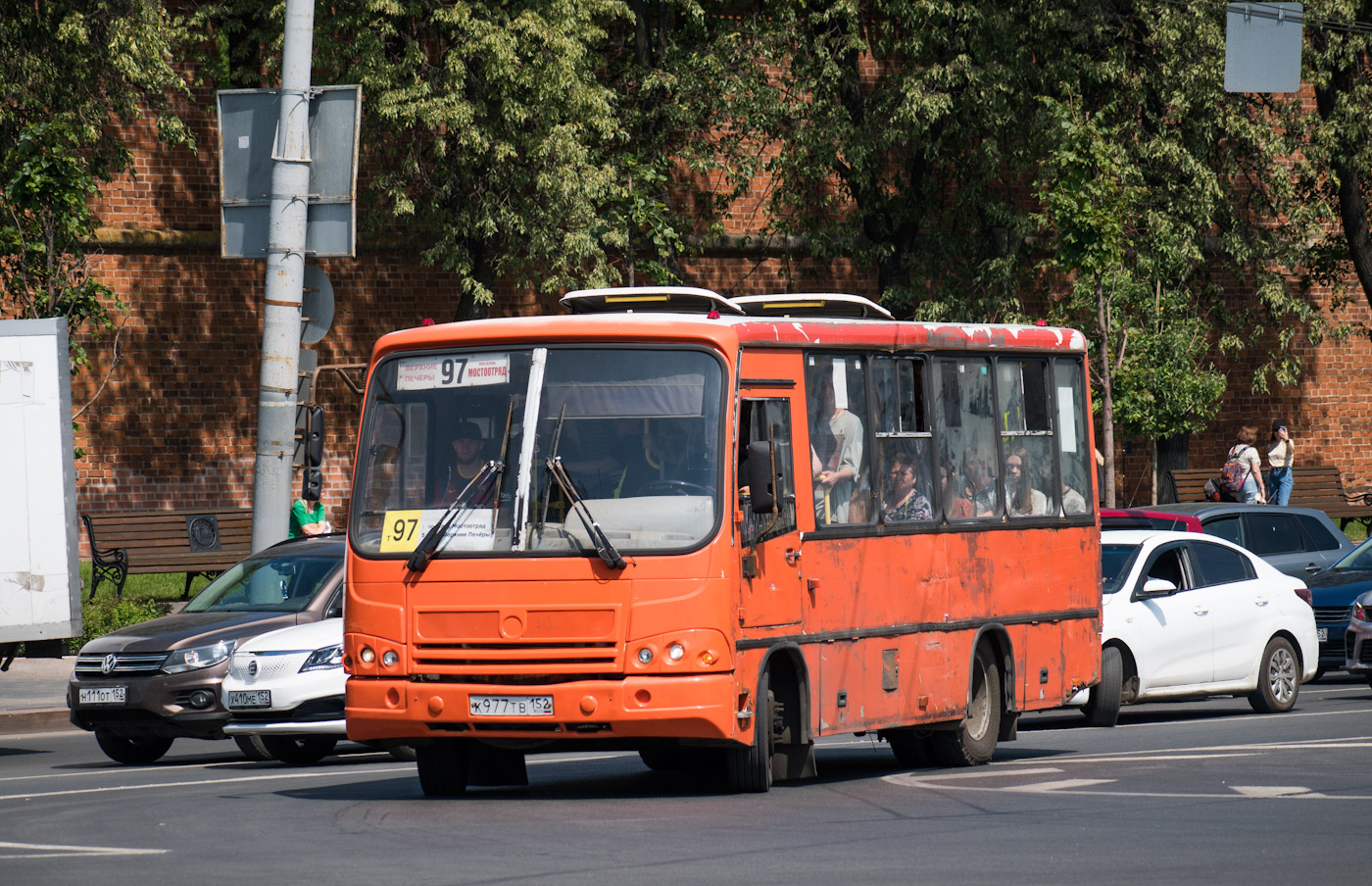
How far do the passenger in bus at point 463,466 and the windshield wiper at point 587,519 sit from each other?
40 centimetres

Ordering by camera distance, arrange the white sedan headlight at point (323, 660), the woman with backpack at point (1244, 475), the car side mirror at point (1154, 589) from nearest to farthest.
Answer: the white sedan headlight at point (323, 660) < the car side mirror at point (1154, 589) < the woman with backpack at point (1244, 475)

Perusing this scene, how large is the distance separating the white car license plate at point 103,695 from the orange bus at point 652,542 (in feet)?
12.7

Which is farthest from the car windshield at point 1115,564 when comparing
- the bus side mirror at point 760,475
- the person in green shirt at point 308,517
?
the person in green shirt at point 308,517

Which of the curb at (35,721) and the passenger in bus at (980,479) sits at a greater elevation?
the passenger in bus at (980,479)

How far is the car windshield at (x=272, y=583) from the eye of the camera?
50.0 ft

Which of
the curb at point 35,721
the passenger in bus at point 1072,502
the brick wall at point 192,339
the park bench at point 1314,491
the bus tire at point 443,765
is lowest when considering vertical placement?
the curb at point 35,721

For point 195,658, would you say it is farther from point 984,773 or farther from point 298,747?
point 984,773

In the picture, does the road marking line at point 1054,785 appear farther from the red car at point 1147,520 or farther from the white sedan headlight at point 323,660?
the red car at point 1147,520

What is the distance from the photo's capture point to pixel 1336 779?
11438 mm

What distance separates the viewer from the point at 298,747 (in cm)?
1465

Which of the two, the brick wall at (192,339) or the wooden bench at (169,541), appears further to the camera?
the brick wall at (192,339)

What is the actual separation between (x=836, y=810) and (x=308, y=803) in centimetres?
293

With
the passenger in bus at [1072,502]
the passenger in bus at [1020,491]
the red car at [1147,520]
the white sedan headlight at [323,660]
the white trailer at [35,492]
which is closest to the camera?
the passenger in bus at [1020,491]

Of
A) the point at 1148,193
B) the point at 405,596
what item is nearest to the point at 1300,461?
the point at 1148,193
